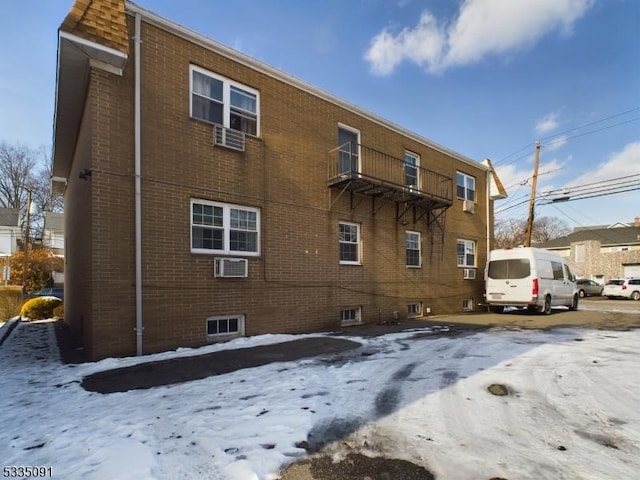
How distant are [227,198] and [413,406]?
6.05 m

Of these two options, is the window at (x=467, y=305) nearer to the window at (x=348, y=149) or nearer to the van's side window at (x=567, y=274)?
the van's side window at (x=567, y=274)

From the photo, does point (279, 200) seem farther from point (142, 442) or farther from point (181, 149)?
point (142, 442)

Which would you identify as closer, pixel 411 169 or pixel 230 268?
pixel 230 268

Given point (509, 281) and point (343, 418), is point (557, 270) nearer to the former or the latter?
point (509, 281)

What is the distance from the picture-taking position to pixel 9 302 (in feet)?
46.2

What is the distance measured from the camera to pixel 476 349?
7.46 m

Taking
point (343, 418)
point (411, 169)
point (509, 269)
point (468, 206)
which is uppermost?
point (411, 169)

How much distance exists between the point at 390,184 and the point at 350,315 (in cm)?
435

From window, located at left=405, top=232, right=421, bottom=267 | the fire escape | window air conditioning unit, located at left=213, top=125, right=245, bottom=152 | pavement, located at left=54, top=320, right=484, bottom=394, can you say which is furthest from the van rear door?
window air conditioning unit, located at left=213, top=125, right=245, bottom=152

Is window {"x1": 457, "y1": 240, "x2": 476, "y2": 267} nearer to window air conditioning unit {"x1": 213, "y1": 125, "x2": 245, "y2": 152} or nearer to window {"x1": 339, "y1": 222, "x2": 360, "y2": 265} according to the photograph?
window {"x1": 339, "y1": 222, "x2": 360, "y2": 265}

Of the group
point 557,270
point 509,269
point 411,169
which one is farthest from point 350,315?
point 557,270

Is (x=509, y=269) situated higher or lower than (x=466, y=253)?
lower

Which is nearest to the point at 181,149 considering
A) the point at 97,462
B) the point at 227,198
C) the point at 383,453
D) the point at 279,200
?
the point at 227,198

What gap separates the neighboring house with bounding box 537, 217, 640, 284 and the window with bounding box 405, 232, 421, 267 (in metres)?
34.8
